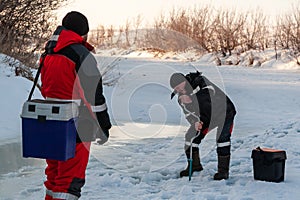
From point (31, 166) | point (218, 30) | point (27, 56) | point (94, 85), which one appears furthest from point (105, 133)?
point (218, 30)

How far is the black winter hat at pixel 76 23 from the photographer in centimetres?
407

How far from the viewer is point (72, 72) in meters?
3.98

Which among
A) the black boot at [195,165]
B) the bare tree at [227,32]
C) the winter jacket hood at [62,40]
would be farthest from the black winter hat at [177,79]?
the bare tree at [227,32]

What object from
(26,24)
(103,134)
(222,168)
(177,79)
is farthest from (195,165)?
(26,24)

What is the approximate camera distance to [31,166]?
6.80 m

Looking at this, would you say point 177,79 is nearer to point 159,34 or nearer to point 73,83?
point 73,83

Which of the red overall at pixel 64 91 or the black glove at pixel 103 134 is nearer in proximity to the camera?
the red overall at pixel 64 91

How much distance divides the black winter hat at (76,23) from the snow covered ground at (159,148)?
77.9 inches

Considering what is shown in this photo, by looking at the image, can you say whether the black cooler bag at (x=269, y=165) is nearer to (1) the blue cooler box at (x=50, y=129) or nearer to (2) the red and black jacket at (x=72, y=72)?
(2) the red and black jacket at (x=72, y=72)

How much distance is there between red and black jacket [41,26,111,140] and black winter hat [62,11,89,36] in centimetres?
4

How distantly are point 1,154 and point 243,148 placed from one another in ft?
11.7

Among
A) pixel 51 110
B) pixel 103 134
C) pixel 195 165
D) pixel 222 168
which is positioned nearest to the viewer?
pixel 51 110

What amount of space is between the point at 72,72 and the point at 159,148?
4.41 m

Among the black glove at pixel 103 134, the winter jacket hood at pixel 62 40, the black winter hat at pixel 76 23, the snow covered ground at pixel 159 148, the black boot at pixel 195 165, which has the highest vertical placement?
the black winter hat at pixel 76 23
